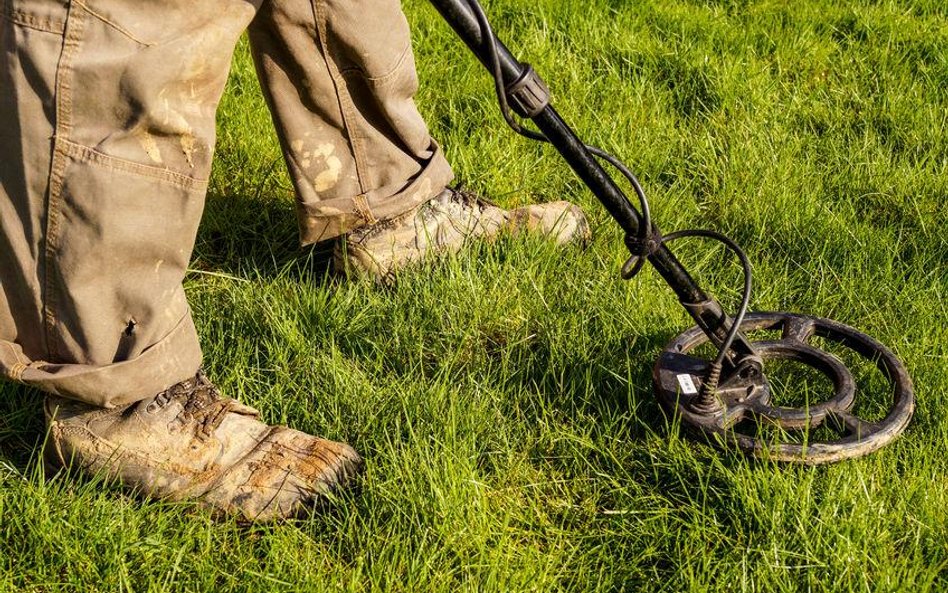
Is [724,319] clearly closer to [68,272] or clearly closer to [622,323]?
[622,323]

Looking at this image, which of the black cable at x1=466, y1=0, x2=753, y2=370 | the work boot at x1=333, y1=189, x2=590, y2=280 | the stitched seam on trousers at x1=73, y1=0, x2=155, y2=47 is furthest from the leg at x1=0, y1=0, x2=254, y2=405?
the work boot at x1=333, y1=189, x2=590, y2=280

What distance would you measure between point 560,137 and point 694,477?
0.69 meters

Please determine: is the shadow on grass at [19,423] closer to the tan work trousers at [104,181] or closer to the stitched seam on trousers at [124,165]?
the tan work trousers at [104,181]

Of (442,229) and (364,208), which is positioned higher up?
(364,208)

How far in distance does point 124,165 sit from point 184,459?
1.95 ft

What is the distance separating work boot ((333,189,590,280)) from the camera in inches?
102

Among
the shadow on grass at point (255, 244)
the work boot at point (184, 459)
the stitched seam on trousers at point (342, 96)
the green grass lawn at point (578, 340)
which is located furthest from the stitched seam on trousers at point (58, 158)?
the shadow on grass at point (255, 244)

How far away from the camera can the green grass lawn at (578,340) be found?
189 centimetres

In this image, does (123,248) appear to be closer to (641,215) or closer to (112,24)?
(112,24)

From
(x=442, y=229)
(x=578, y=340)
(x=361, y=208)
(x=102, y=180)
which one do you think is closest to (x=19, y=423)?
(x=102, y=180)

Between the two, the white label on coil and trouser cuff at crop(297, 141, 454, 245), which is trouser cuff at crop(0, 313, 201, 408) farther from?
the white label on coil

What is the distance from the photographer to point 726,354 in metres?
2.14

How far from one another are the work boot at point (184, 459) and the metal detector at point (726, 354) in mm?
696

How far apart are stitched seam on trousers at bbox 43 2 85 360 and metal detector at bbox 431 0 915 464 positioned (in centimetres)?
58
